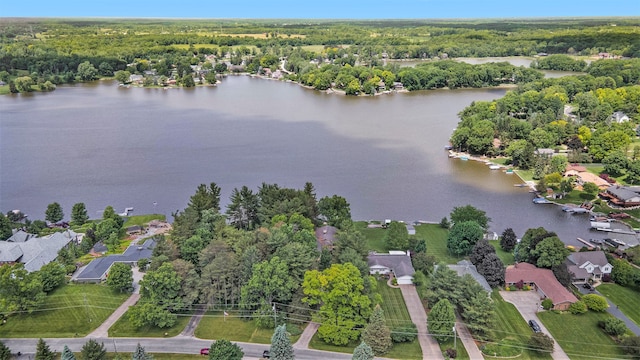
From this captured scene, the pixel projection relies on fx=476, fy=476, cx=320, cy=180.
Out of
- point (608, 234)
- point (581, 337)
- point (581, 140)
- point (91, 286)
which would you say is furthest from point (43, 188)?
point (581, 140)

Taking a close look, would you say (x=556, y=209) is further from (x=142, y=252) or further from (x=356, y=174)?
(x=142, y=252)

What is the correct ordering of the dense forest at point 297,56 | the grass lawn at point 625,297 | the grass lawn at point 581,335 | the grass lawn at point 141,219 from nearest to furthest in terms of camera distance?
the grass lawn at point 581,335 < the grass lawn at point 625,297 < the grass lawn at point 141,219 < the dense forest at point 297,56

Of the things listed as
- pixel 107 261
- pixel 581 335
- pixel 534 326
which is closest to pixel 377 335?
pixel 534 326

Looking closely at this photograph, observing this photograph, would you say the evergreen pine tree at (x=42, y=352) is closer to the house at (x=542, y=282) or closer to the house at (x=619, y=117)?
the house at (x=542, y=282)

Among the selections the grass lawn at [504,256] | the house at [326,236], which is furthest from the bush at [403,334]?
the grass lawn at [504,256]

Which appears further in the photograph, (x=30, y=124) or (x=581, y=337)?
(x=30, y=124)

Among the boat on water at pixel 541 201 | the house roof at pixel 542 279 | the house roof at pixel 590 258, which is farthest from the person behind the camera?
the boat on water at pixel 541 201
